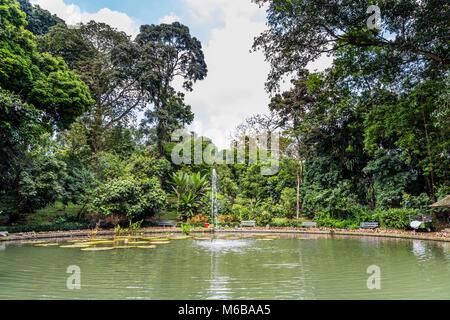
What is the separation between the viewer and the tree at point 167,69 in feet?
82.6

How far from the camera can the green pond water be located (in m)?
5.33

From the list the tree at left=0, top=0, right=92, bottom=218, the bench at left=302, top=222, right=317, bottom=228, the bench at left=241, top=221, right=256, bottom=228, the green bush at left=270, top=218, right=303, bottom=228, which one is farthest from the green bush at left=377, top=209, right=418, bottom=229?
the tree at left=0, top=0, right=92, bottom=218

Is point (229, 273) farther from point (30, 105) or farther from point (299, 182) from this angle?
point (299, 182)

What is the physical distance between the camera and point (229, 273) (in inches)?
278

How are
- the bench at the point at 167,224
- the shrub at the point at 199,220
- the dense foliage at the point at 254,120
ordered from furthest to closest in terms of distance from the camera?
the shrub at the point at 199,220, the bench at the point at 167,224, the dense foliage at the point at 254,120


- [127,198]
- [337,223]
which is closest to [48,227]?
[127,198]

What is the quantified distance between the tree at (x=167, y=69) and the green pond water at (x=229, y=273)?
16.3m

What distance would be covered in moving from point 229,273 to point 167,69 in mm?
23042

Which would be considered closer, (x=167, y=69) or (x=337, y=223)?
(x=337, y=223)

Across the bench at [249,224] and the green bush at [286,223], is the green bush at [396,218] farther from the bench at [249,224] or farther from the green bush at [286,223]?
the bench at [249,224]

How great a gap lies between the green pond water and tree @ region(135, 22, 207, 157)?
53.3 ft

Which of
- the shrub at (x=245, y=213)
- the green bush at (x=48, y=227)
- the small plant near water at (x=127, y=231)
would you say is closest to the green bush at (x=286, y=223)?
the shrub at (x=245, y=213)

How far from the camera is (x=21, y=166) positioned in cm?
1630

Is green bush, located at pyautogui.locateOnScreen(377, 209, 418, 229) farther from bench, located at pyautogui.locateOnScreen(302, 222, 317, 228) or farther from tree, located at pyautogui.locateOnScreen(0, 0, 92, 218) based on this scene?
tree, located at pyautogui.locateOnScreen(0, 0, 92, 218)
